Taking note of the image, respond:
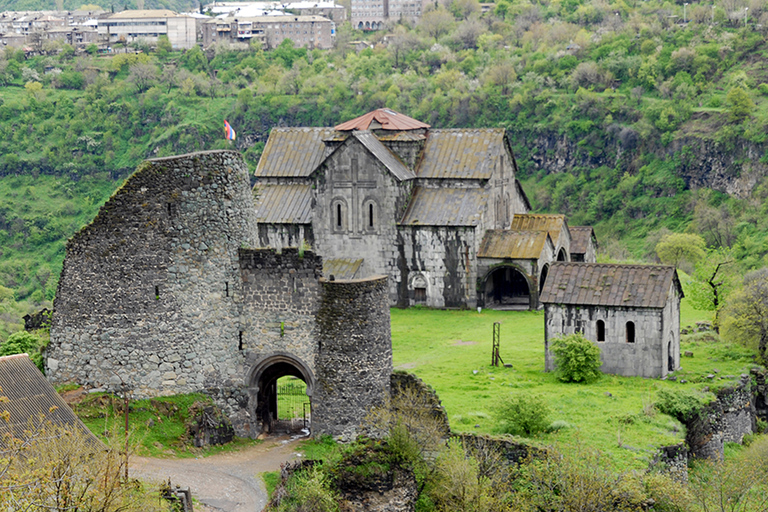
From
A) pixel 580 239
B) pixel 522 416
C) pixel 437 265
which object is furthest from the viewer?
pixel 580 239

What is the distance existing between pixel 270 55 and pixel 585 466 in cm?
13031

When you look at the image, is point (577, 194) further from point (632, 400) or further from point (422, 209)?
point (632, 400)

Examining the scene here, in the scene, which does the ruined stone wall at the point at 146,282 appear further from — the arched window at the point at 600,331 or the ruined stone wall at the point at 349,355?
the arched window at the point at 600,331

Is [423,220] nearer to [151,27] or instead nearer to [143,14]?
[151,27]

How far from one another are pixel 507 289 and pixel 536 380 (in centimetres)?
1451

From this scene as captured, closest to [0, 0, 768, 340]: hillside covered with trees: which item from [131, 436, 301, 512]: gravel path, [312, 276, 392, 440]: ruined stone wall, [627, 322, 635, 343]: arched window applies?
[627, 322, 635, 343]: arched window

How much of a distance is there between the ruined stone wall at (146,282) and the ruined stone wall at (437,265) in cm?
2079

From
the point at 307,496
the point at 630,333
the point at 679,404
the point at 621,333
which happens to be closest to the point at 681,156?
the point at 630,333

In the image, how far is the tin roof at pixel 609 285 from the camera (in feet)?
98.2

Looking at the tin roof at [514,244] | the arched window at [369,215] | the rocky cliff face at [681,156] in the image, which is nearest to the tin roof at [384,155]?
the arched window at [369,215]

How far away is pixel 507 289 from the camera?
146 ft

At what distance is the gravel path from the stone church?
20.3m

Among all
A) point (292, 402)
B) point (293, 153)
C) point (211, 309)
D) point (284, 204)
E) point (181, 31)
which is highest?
point (181, 31)

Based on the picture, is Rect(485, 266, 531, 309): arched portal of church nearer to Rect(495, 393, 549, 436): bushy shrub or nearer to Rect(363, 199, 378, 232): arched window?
Rect(363, 199, 378, 232): arched window
